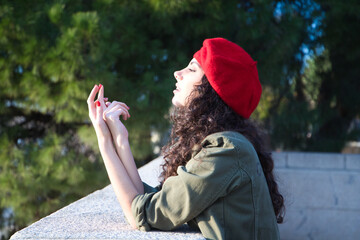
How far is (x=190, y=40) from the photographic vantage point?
13.6ft

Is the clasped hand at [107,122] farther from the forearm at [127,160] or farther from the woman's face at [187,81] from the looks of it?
the woman's face at [187,81]

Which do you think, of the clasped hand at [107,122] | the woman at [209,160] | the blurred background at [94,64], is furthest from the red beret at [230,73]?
the blurred background at [94,64]

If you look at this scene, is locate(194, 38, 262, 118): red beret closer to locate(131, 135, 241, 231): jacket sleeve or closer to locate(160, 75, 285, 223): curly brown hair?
locate(160, 75, 285, 223): curly brown hair

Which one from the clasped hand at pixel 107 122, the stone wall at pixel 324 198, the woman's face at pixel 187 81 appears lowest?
the stone wall at pixel 324 198

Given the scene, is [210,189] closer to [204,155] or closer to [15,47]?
[204,155]

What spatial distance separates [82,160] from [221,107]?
265 cm

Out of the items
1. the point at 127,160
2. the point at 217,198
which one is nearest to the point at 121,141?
the point at 127,160

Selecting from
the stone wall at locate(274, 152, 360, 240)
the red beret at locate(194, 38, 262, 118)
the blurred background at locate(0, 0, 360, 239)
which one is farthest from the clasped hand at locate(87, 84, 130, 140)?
the stone wall at locate(274, 152, 360, 240)

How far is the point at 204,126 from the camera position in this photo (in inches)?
53.5

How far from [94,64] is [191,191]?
2.40m

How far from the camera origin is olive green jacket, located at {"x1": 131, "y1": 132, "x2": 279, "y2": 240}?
45.1 inches

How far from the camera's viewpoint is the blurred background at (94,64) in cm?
339

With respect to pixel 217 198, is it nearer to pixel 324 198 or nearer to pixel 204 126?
pixel 204 126

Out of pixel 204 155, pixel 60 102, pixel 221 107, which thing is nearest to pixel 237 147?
→ pixel 204 155
